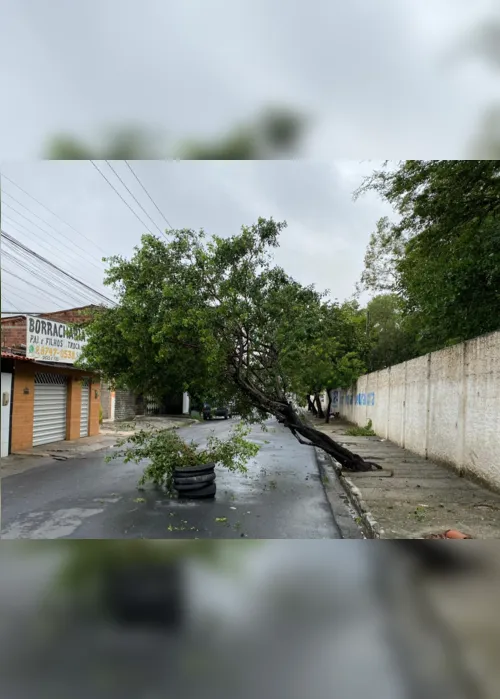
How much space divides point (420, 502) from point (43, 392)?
11.4 m

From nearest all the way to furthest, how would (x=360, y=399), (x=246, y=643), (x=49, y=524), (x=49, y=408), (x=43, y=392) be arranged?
1. (x=246, y=643)
2. (x=49, y=524)
3. (x=43, y=392)
4. (x=49, y=408)
5. (x=360, y=399)

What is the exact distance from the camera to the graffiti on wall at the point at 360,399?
59.8 ft

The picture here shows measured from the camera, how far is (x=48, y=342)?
12625 mm

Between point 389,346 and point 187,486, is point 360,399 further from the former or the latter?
point 187,486

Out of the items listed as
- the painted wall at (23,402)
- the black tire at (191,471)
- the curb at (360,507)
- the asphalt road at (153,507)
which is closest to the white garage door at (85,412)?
the painted wall at (23,402)

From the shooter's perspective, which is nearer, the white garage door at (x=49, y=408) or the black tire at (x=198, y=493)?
the black tire at (x=198, y=493)

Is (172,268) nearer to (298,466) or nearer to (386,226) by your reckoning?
(298,466)

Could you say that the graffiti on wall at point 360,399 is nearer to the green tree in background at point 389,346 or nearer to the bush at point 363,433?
the bush at point 363,433

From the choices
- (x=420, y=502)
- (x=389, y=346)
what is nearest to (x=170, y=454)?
(x=420, y=502)

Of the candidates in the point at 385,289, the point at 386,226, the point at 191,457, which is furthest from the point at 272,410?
the point at 385,289

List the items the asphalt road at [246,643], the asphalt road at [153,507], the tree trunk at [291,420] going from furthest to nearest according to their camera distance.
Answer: the tree trunk at [291,420] → the asphalt road at [153,507] → the asphalt road at [246,643]

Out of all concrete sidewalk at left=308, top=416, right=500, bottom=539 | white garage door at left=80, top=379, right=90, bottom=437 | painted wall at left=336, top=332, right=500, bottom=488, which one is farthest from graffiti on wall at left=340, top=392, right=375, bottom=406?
white garage door at left=80, top=379, right=90, bottom=437

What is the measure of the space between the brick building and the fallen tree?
3131 millimetres

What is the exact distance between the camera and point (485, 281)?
7.70 m
